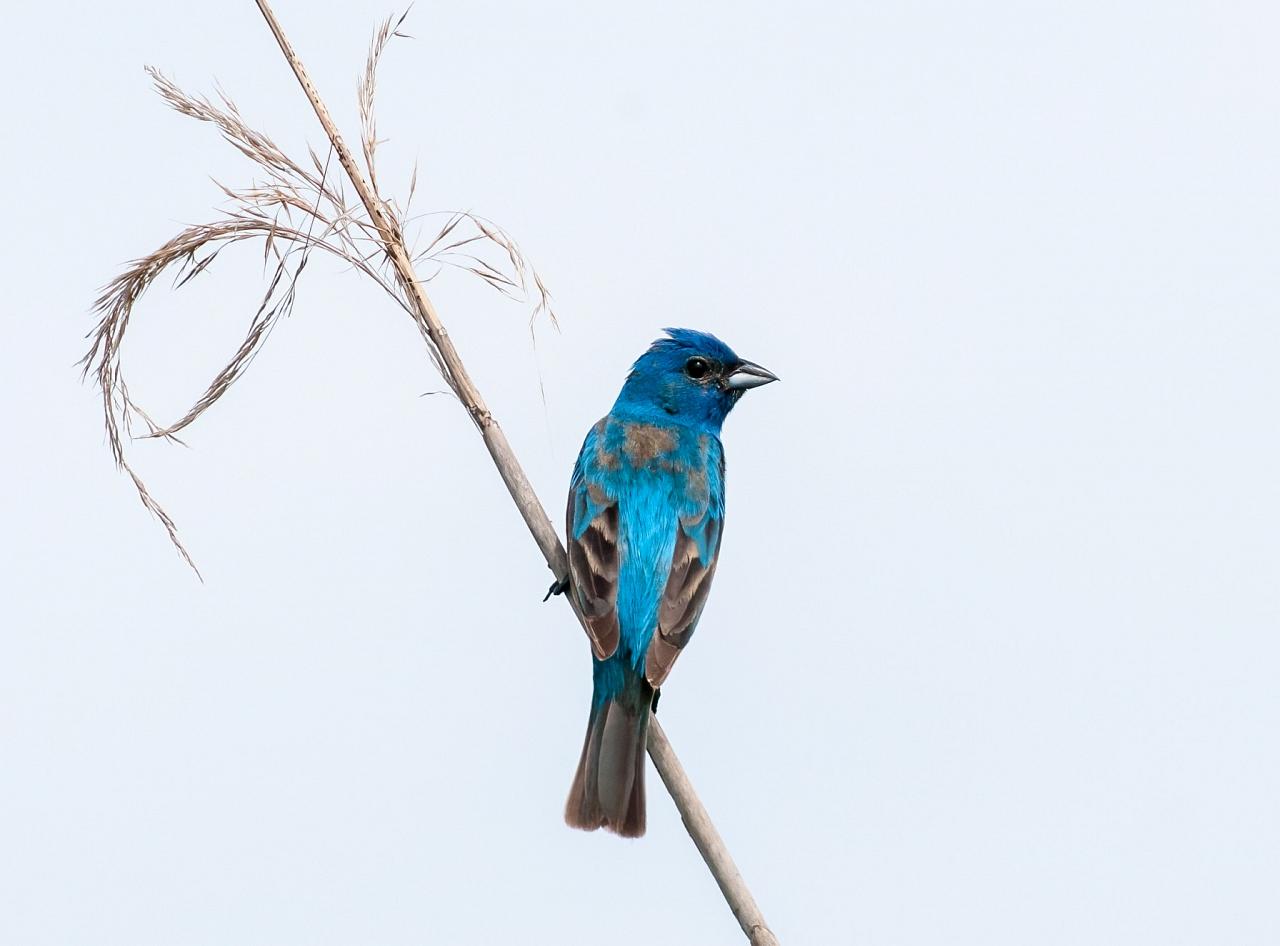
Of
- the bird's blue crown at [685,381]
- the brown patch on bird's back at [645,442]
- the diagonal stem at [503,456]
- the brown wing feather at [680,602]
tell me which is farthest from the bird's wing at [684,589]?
the bird's blue crown at [685,381]

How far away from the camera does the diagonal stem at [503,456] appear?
12.6ft

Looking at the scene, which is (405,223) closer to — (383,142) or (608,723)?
(383,142)

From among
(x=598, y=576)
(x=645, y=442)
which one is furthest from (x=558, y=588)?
(x=645, y=442)

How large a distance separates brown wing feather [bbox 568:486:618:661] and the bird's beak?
1.39 m

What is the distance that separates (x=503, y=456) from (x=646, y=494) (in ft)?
6.00

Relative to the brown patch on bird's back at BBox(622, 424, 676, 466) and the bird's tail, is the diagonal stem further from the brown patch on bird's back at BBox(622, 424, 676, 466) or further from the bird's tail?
the brown patch on bird's back at BBox(622, 424, 676, 466)

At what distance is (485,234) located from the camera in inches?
179

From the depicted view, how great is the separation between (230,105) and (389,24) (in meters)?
0.62

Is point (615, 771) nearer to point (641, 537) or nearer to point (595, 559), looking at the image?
point (595, 559)

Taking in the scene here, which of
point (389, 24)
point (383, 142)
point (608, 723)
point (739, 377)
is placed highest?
point (389, 24)

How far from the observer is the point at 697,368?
741 cm

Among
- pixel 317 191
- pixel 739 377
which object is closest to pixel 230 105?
pixel 317 191

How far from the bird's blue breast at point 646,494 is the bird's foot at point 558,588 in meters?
0.22

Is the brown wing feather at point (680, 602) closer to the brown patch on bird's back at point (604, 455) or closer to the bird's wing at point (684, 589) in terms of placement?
the bird's wing at point (684, 589)
